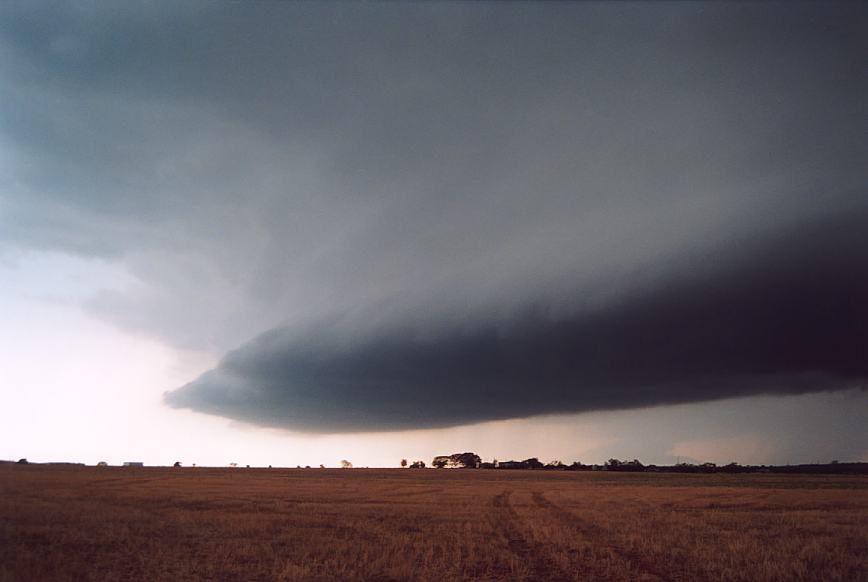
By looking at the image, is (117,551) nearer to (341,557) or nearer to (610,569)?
(341,557)

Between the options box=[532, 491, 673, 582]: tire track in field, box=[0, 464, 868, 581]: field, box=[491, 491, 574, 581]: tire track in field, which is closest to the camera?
box=[0, 464, 868, 581]: field

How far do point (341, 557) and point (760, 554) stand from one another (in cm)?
1688

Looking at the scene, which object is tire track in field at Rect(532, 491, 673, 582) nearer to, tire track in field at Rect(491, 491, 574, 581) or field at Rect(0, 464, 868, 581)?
field at Rect(0, 464, 868, 581)

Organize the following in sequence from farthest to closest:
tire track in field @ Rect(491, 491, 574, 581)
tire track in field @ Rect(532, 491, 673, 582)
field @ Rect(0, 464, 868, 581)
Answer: tire track in field @ Rect(532, 491, 673, 582) < tire track in field @ Rect(491, 491, 574, 581) < field @ Rect(0, 464, 868, 581)

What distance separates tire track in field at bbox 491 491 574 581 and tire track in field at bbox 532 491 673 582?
9.13ft

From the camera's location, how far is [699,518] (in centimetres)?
4109

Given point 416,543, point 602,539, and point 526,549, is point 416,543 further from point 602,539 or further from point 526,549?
point 602,539

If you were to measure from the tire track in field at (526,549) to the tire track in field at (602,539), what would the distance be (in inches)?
110

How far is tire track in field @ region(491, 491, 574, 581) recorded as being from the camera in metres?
21.8

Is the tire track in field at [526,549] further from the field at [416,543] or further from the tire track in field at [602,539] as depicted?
the tire track in field at [602,539]

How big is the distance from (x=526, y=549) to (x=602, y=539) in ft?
16.8

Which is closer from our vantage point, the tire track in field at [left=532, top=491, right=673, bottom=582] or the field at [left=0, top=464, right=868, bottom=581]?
the field at [left=0, top=464, right=868, bottom=581]

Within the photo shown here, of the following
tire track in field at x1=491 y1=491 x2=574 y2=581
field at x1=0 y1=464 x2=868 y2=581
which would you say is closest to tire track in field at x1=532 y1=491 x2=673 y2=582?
field at x1=0 y1=464 x2=868 y2=581

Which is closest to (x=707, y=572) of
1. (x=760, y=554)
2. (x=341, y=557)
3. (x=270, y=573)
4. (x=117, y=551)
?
(x=760, y=554)
